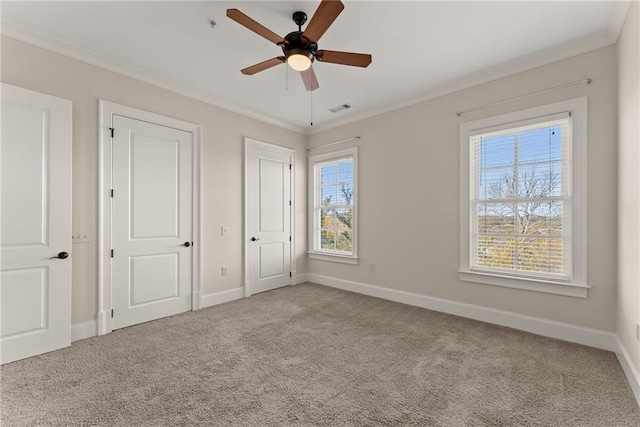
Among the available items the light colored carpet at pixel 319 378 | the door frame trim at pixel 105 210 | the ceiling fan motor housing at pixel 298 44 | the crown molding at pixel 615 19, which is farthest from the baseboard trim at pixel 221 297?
the crown molding at pixel 615 19

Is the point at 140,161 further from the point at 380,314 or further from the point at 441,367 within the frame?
the point at 441,367

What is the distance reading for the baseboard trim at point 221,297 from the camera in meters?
4.01

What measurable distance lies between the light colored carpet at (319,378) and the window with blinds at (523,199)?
0.80 metres

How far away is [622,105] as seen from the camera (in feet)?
8.16

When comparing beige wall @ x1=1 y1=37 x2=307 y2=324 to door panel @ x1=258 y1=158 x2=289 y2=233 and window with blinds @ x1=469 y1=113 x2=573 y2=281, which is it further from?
window with blinds @ x1=469 y1=113 x2=573 y2=281

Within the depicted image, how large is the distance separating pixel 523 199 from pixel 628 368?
1.67 m

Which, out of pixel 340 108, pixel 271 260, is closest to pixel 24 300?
pixel 271 260

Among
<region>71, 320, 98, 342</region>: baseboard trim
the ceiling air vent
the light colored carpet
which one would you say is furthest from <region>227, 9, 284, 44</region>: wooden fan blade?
<region>71, 320, 98, 342</region>: baseboard trim

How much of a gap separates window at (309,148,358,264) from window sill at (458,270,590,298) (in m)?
1.82

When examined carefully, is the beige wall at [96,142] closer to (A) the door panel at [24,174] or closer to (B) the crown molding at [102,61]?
(B) the crown molding at [102,61]

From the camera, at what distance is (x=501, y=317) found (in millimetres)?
3314

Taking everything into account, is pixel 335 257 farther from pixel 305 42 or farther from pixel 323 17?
pixel 323 17

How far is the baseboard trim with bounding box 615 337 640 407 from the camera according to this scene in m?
2.00

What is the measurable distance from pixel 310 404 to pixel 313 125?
4.48 m
